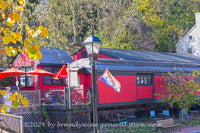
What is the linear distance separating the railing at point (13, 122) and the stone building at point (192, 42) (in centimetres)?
2852

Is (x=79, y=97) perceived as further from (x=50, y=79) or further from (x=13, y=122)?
(x=50, y=79)

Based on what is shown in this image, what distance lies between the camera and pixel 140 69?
59.3ft

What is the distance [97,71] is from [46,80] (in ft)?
18.9

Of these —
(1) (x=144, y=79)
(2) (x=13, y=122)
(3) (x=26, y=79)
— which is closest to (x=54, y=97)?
(2) (x=13, y=122)

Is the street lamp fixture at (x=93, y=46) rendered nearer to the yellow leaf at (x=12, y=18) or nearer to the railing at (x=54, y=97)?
the yellow leaf at (x=12, y=18)

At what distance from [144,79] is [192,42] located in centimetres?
2047

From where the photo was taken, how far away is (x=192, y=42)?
36.2m

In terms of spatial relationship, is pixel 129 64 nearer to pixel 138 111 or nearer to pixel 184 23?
pixel 138 111

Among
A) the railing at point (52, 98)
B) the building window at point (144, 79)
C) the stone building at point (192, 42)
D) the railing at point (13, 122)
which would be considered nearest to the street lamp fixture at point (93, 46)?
the railing at point (13, 122)

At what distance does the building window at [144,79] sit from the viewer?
18094 millimetres

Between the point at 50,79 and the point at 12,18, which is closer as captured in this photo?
the point at 12,18

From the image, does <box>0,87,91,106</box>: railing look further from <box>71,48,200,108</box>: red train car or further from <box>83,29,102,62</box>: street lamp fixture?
<box>83,29,102,62</box>: street lamp fixture

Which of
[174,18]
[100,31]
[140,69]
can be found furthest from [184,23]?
[140,69]

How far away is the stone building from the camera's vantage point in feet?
116
